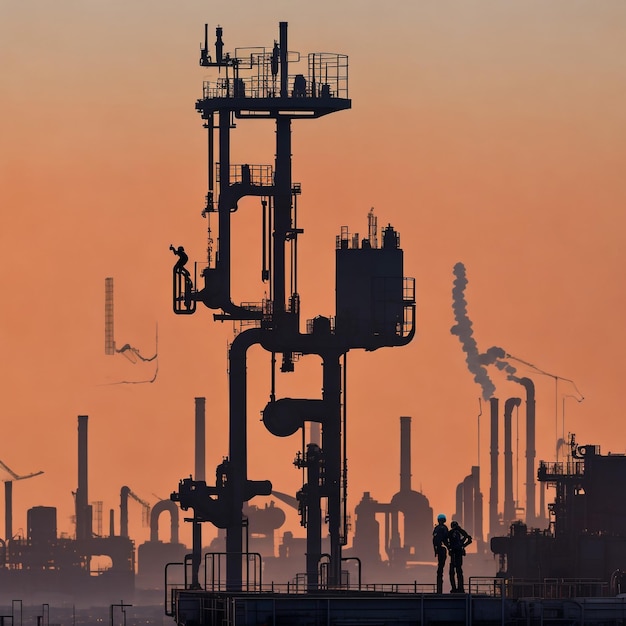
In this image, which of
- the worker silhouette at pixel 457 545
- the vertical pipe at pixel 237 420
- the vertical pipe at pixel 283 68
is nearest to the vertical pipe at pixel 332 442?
the vertical pipe at pixel 237 420

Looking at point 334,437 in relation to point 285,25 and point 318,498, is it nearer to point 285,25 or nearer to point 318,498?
point 318,498

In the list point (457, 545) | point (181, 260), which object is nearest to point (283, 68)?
point (181, 260)

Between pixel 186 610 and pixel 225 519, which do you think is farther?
pixel 225 519

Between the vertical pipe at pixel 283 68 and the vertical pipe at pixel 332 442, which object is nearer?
the vertical pipe at pixel 332 442

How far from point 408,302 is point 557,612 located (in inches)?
1936

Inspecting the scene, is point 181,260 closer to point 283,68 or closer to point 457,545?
point 283,68

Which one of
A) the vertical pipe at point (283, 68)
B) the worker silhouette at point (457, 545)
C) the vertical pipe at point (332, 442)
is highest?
the vertical pipe at point (283, 68)

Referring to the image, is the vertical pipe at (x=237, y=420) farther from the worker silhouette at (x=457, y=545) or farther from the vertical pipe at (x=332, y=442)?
the worker silhouette at (x=457, y=545)

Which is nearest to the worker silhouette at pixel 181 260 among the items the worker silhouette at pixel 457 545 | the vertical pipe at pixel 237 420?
the vertical pipe at pixel 237 420

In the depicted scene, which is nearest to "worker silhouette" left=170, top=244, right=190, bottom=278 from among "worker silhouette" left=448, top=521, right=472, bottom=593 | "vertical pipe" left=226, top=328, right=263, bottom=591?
"vertical pipe" left=226, top=328, right=263, bottom=591

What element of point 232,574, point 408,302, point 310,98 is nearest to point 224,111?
point 310,98

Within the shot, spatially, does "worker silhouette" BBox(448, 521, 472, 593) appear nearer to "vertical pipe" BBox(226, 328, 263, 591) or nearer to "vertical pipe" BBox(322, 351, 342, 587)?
"vertical pipe" BBox(226, 328, 263, 591)

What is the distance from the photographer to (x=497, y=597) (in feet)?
188

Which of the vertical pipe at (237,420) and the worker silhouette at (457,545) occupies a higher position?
the vertical pipe at (237,420)
